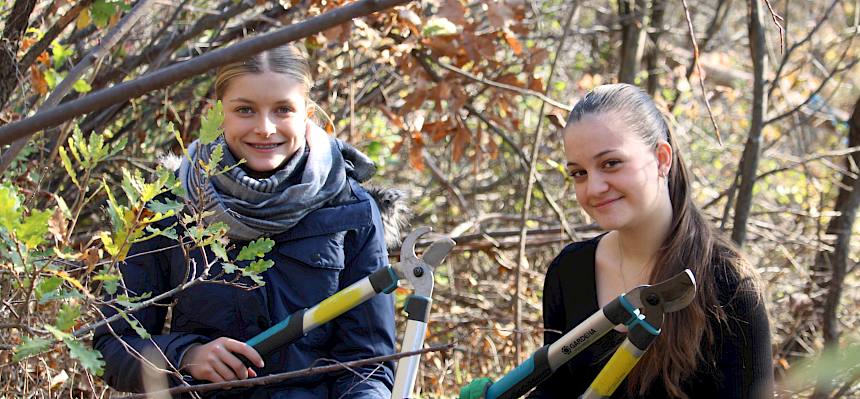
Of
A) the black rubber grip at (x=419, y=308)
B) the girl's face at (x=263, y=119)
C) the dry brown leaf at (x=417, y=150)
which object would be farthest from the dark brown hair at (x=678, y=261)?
the dry brown leaf at (x=417, y=150)

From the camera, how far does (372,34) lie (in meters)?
4.04

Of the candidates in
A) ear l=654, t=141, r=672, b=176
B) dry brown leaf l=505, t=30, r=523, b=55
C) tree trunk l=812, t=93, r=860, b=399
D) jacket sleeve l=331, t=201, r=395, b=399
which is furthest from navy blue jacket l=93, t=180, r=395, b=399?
tree trunk l=812, t=93, r=860, b=399

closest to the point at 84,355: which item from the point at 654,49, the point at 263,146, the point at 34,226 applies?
the point at 34,226

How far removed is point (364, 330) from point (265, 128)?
594 mm

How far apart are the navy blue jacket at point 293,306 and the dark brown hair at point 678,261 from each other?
65cm

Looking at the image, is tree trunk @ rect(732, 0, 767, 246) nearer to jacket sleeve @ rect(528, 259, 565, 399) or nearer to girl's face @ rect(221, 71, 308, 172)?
jacket sleeve @ rect(528, 259, 565, 399)

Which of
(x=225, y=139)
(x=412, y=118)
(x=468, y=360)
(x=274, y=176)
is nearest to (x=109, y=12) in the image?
(x=225, y=139)

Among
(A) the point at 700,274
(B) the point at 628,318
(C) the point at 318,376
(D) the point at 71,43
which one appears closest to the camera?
(B) the point at 628,318

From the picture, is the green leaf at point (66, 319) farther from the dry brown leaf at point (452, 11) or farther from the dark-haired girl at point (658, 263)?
the dry brown leaf at point (452, 11)

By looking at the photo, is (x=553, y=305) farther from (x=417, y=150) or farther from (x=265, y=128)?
(x=417, y=150)

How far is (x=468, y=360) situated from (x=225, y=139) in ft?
6.82

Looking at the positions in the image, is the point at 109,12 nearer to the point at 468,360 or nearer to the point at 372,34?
the point at 372,34

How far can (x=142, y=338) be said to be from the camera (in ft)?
8.47

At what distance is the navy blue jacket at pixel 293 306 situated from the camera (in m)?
2.65
